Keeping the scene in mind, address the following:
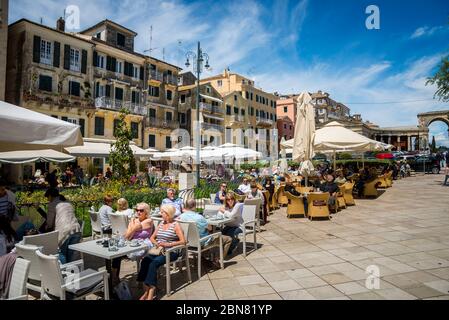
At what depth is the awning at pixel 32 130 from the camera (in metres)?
3.85

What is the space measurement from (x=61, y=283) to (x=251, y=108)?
46295 millimetres

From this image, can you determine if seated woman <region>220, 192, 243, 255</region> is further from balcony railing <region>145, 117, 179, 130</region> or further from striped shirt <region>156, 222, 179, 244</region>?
balcony railing <region>145, 117, 179, 130</region>

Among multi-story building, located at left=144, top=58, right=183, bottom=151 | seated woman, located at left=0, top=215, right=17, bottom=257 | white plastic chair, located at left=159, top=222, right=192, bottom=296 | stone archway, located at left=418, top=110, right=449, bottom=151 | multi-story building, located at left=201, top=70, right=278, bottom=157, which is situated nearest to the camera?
seated woman, located at left=0, top=215, right=17, bottom=257

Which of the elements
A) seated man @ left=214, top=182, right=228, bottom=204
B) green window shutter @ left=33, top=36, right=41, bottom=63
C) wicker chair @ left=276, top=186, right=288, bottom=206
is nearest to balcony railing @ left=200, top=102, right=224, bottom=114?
green window shutter @ left=33, top=36, right=41, bottom=63

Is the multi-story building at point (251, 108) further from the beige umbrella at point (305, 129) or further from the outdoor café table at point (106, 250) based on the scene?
A: the outdoor café table at point (106, 250)

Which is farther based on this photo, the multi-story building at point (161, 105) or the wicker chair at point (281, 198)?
the multi-story building at point (161, 105)

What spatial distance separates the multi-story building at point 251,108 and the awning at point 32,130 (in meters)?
39.0

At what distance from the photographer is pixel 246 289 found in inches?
167

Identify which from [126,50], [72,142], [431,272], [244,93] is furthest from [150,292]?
[244,93]

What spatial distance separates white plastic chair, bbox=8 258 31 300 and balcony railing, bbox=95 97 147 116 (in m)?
25.5

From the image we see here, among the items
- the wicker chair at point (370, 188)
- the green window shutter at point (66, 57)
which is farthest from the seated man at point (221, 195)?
the green window shutter at point (66, 57)

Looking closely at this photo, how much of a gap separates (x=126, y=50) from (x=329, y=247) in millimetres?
29407

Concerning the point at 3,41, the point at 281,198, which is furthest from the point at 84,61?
the point at 281,198

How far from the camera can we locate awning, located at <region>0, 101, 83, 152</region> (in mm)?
3850
